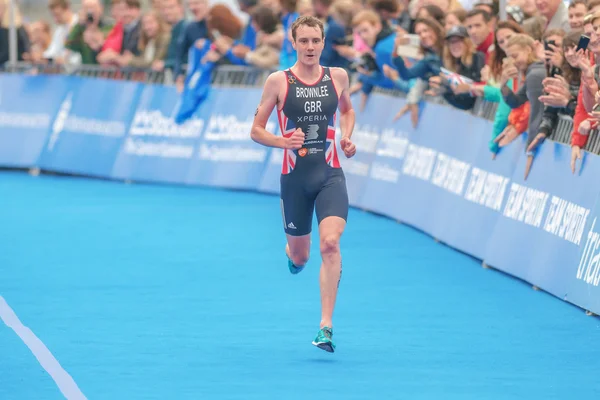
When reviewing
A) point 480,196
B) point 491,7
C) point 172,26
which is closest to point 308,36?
point 480,196

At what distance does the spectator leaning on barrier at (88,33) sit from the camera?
872 inches

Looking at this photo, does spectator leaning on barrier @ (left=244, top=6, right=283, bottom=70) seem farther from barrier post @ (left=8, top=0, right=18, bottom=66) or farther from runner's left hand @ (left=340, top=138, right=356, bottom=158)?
runner's left hand @ (left=340, top=138, right=356, bottom=158)

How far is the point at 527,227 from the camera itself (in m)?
12.3

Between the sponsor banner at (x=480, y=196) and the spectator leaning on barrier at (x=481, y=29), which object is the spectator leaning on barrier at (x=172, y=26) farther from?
the sponsor banner at (x=480, y=196)

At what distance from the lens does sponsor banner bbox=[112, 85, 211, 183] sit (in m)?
20.6

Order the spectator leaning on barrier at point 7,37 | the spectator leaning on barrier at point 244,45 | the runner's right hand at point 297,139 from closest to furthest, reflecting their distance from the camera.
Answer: the runner's right hand at point 297,139 → the spectator leaning on barrier at point 244,45 → the spectator leaning on barrier at point 7,37

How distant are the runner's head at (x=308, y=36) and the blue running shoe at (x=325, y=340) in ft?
6.15

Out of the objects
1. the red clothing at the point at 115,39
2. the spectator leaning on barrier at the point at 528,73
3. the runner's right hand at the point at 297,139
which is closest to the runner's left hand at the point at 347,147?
the runner's right hand at the point at 297,139

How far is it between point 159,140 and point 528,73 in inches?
380

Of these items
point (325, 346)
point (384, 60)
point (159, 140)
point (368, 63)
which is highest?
point (384, 60)

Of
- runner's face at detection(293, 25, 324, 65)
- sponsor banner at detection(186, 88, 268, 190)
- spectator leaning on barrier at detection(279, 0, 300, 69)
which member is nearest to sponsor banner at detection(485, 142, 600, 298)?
runner's face at detection(293, 25, 324, 65)

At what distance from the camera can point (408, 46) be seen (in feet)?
50.4

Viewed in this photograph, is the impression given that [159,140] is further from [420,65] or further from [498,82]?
[498,82]

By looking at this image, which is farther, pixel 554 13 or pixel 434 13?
pixel 434 13
